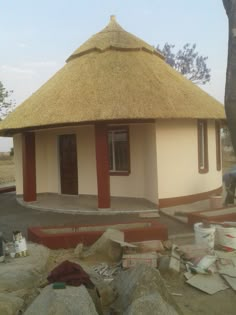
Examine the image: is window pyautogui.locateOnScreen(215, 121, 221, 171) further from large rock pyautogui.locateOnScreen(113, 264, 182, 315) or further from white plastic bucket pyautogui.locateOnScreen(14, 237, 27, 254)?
large rock pyautogui.locateOnScreen(113, 264, 182, 315)

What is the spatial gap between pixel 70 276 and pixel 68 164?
9.32m

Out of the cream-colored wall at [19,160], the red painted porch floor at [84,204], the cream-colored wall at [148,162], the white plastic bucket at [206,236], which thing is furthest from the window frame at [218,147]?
the cream-colored wall at [19,160]

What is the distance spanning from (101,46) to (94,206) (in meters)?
5.80

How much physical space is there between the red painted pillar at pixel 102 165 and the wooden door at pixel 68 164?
111 inches

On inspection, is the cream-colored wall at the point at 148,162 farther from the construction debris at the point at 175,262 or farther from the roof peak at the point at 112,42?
the construction debris at the point at 175,262

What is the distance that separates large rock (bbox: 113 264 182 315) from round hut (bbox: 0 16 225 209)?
593 centimetres

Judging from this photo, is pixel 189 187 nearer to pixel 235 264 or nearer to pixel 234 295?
pixel 235 264

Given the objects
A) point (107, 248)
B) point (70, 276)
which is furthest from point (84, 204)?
point (70, 276)

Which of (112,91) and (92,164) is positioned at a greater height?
(112,91)

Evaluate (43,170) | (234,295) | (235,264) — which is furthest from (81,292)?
(43,170)

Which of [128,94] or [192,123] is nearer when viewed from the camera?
[128,94]

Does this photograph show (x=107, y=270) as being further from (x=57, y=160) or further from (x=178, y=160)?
(x=57, y=160)

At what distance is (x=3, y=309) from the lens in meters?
4.07

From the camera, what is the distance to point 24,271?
18.2 feet
